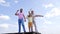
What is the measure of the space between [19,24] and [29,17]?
1249mm

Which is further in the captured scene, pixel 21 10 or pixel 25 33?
pixel 21 10

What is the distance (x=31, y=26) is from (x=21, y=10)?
72.4 inches

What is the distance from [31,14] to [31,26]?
1.17 metres

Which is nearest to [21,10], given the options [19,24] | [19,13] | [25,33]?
[19,13]

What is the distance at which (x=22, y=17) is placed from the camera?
51.9 feet

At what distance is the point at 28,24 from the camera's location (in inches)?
631

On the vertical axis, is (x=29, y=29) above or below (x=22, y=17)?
below

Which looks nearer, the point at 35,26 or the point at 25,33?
the point at 25,33

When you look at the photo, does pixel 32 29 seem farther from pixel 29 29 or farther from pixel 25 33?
pixel 25 33

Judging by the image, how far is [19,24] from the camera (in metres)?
15.7

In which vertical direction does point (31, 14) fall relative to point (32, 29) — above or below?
above

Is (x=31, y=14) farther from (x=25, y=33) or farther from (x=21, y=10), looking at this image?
(x=25, y=33)

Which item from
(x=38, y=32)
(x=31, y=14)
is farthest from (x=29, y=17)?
(x=38, y=32)

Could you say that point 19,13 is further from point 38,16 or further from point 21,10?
point 38,16
